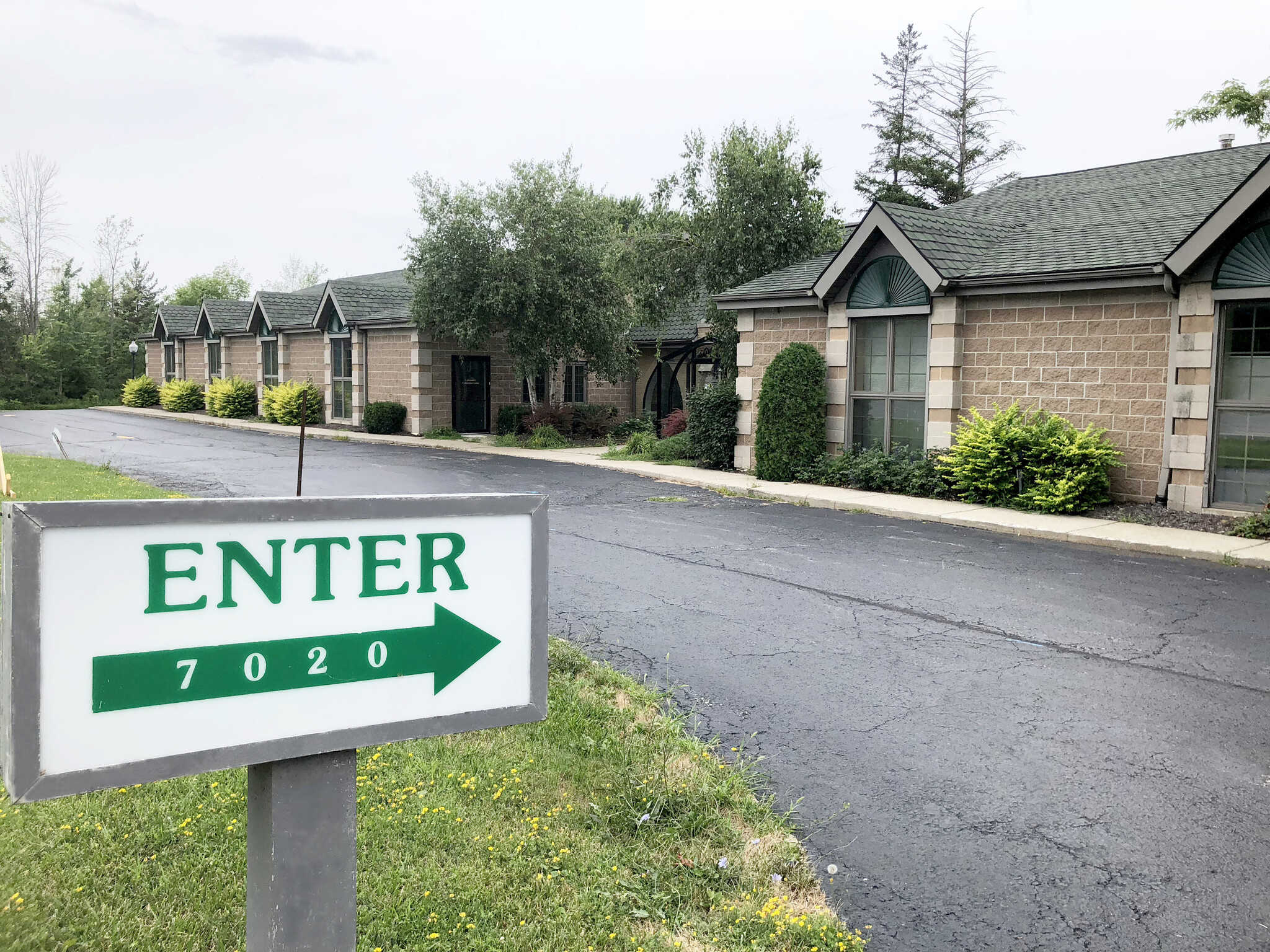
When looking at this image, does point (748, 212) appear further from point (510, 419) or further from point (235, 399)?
point (235, 399)

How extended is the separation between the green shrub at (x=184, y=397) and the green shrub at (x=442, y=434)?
1802cm

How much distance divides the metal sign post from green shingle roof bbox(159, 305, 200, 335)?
1861 inches

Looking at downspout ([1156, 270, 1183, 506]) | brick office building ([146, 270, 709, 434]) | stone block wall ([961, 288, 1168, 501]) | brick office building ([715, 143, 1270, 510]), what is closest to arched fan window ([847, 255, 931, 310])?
brick office building ([715, 143, 1270, 510])

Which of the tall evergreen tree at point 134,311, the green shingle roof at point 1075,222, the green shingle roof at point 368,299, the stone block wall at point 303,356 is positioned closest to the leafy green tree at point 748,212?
the green shingle roof at point 1075,222

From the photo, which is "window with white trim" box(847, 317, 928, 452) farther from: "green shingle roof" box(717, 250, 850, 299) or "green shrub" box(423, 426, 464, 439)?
"green shrub" box(423, 426, 464, 439)

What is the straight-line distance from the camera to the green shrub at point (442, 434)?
28141 mm

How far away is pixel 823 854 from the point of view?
13.2 ft

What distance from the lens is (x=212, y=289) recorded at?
226 ft

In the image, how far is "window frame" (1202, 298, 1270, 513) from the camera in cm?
1296

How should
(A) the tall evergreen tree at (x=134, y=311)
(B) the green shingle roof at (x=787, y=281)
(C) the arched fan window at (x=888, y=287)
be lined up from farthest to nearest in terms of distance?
(A) the tall evergreen tree at (x=134, y=311) < (B) the green shingle roof at (x=787, y=281) < (C) the arched fan window at (x=888, y=287)

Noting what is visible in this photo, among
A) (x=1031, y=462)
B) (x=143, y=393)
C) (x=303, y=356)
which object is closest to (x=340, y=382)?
(x=303, y=356)

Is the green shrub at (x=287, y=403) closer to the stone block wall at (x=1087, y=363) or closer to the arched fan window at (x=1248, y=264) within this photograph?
the stone block wall at (x=1087, y=363)

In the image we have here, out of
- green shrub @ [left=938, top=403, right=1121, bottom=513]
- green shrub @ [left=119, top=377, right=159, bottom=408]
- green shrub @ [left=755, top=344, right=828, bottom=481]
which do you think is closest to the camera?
green shrub @ [left=938, top=403, right=1121, bottom=513]

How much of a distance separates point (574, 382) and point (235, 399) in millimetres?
13991
